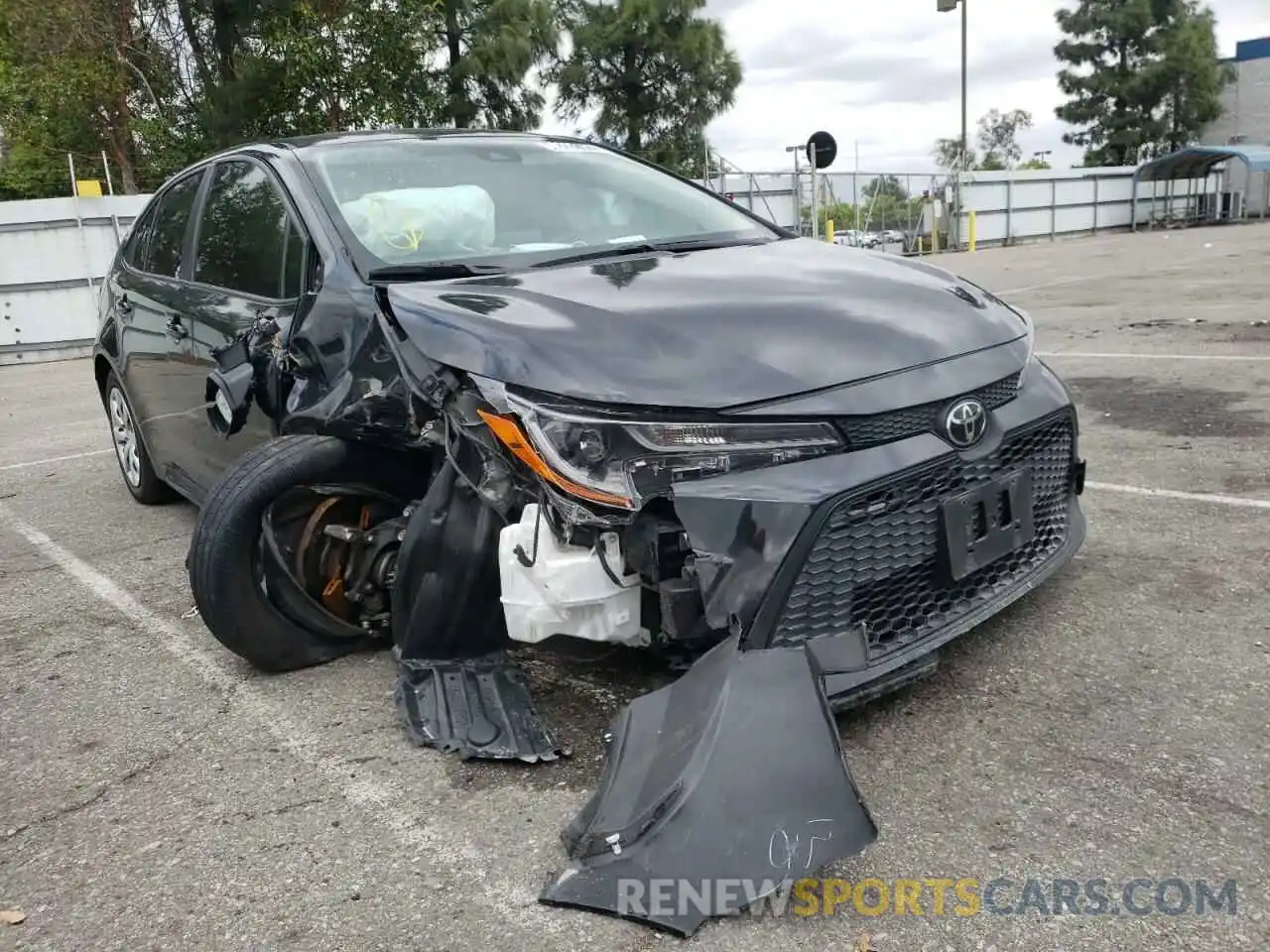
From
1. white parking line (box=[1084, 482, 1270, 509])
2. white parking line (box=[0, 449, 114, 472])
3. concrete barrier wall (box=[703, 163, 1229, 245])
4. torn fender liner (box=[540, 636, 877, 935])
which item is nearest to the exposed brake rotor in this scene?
torn fender liner (box=[540, 636, 877, 935])

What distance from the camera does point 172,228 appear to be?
471 cm

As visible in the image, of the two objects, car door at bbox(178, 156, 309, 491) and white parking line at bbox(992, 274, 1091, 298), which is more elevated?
car door at bbox(178, 156, 309, 491)

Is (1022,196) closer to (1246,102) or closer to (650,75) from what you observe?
(650,75)

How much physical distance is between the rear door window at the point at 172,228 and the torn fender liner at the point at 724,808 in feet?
10.8

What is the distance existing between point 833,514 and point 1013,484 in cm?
65

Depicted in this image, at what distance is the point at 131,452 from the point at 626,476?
405 cm

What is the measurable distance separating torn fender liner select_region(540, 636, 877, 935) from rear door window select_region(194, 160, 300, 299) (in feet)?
6.46

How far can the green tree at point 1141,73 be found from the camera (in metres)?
41.2

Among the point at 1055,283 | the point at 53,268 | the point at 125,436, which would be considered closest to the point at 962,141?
the point at 1055,283

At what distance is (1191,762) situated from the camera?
2.39 metres

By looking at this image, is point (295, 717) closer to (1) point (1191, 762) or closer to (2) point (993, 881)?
(2) point (993, 881)

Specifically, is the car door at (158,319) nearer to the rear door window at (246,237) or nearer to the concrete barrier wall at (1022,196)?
the rear door window at (246,237)

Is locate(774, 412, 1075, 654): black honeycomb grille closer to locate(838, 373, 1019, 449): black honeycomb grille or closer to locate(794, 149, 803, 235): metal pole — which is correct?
locate(838, 373, 1019, 449): black honeycomb grille

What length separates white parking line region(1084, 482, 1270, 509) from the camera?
414cm
